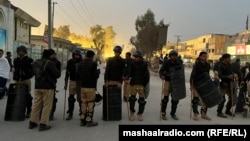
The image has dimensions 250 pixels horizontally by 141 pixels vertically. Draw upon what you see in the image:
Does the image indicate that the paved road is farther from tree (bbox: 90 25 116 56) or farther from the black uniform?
tree (bbox: 90 25 116 56)

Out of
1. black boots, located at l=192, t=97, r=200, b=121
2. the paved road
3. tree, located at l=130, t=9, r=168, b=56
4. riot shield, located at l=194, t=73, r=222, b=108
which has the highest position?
tree, located at l=130, t=9, r=168, b=56

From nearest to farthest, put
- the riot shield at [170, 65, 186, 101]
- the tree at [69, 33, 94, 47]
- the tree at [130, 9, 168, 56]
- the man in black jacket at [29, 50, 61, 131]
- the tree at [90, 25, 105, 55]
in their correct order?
the man in black jacket at [29, 50, 61, 131] < the riot shield at [170, 65, 186, 101] < the tree at [130, 9, 168, 56] < the tree at [90, 25, 105, 55] < the tree at [69, 33, 94, 47]

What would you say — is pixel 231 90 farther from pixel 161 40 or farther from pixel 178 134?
pixel 161 40

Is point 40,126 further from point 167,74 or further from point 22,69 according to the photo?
point 167,74

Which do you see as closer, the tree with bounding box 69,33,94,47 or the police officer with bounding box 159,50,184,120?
the police officer with bounding box 159,50,184,120

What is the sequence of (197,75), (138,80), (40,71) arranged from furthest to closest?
(197,75)
(138,80)
(40,71)

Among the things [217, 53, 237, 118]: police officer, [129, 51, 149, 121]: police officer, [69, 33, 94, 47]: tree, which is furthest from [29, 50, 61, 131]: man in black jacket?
[69, 33, 94, 47]: tree

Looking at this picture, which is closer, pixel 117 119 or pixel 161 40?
pixel 117 119

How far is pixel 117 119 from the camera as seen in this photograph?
30.2 ft

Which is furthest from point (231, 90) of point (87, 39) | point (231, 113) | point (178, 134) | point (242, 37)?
point (87, 39)

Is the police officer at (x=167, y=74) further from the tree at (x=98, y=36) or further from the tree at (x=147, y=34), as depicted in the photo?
the tree at (x=98, y=36)

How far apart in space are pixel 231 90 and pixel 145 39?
45164 mm

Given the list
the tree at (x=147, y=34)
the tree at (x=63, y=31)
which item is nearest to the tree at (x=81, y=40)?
the tree at (x=63, y=31)

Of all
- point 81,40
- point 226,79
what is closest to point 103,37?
point 81,40
